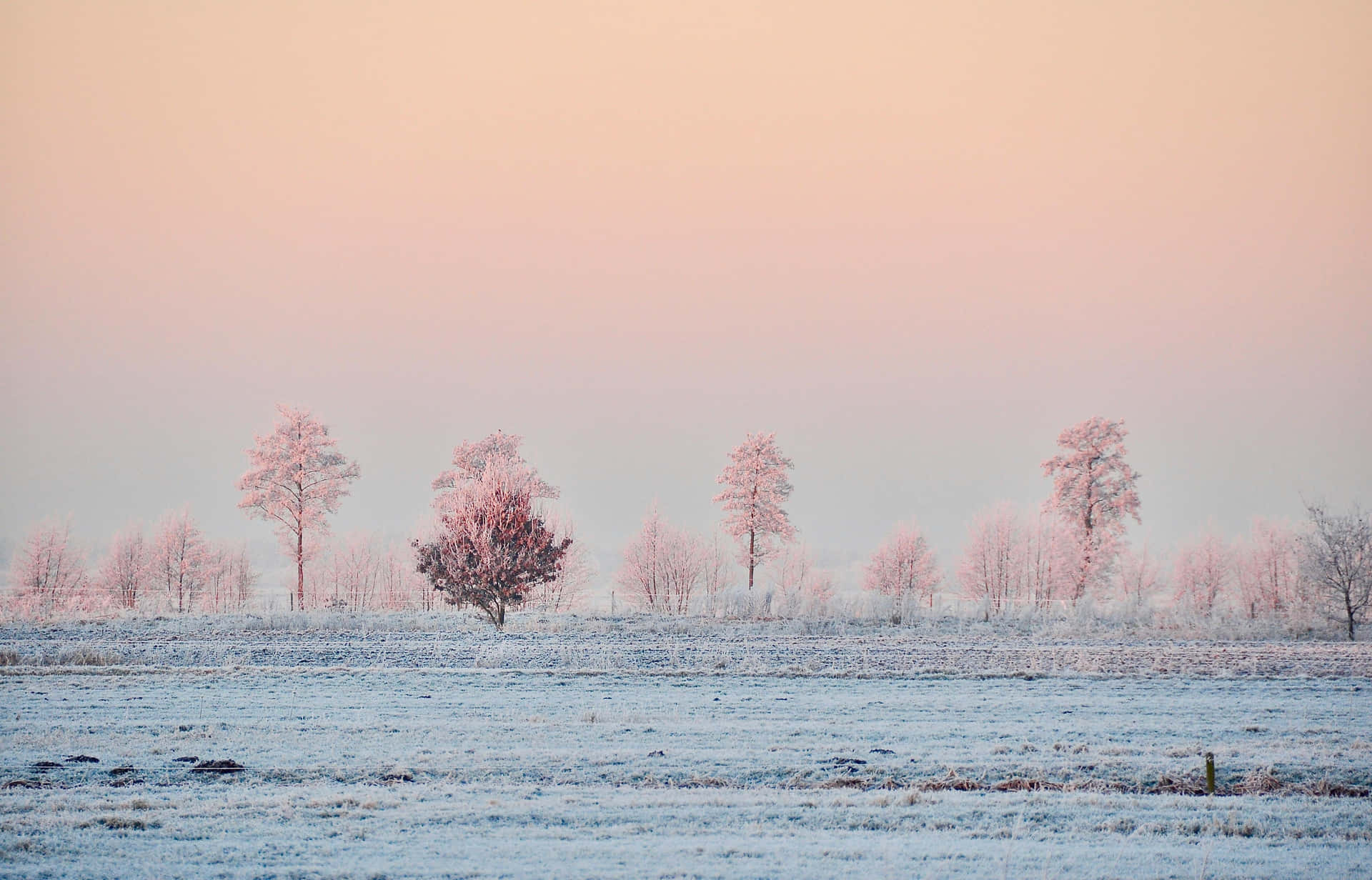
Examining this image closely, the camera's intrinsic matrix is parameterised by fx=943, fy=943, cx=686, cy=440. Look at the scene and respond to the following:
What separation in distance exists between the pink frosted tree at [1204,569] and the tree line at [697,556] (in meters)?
0.29

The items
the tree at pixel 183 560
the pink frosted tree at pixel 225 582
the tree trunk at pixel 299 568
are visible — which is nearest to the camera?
the pink frosted tree at pixel 225 582

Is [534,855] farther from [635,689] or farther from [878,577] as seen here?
[878,577]

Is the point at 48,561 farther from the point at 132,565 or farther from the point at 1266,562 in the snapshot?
the point at 1266,562

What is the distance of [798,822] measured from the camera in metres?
9.73

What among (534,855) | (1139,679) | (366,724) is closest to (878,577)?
(1139,679)

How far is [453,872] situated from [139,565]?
76.0 metres

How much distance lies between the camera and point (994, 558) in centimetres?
8056

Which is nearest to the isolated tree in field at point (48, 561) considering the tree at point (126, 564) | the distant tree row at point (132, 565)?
the distant tree row at point (132, 565)

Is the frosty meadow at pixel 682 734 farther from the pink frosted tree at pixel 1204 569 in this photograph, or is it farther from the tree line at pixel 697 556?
the pink frosted tree at pixel 1204 569

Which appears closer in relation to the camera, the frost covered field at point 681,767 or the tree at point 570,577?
the frost covered field at point 681,767

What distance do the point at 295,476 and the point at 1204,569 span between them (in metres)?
79.1

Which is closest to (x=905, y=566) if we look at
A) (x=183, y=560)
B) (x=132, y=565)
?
(x=183, y=560)

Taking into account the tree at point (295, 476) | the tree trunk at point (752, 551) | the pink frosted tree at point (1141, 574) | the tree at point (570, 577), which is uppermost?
the tree at point (295, 476)

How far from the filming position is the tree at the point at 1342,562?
33000 millimetres
